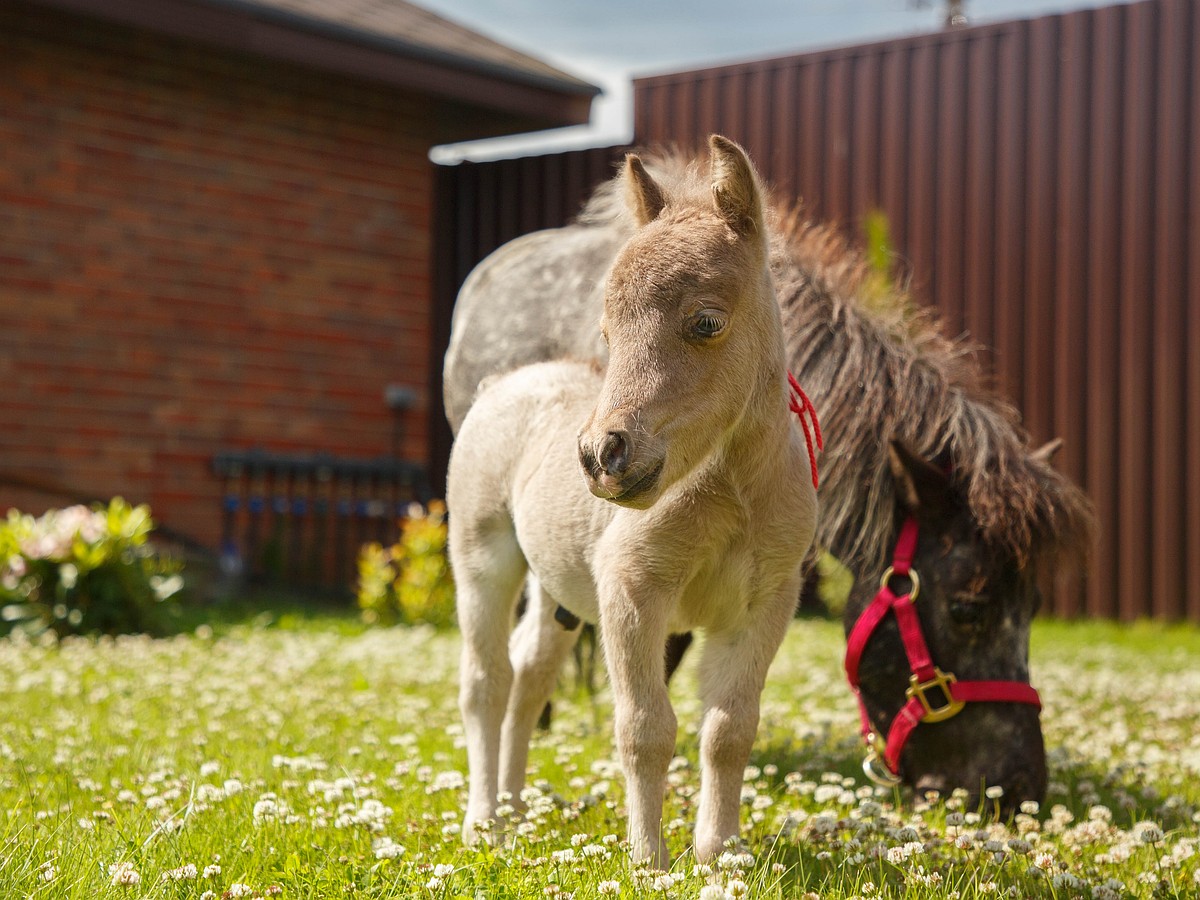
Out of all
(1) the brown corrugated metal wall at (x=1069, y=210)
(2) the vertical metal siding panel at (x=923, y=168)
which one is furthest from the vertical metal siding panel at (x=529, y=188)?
(2) the vertical metal siding panel at (x=923, y=168)

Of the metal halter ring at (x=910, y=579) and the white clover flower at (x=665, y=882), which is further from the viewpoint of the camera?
the metal halter ring at (x=910, y=579)

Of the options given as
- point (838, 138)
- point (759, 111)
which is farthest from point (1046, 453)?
point (759, 111)

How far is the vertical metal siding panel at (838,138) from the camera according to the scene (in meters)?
12.3

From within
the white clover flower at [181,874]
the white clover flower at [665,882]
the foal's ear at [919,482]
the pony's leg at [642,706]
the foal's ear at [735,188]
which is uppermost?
the foal's ear at [735,188]

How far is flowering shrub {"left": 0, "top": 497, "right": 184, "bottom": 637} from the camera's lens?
8797 mm

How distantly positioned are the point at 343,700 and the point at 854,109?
866cm

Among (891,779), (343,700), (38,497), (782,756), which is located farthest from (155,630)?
(891,779)

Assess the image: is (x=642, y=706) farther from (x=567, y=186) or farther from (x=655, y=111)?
(x=567, y=186)

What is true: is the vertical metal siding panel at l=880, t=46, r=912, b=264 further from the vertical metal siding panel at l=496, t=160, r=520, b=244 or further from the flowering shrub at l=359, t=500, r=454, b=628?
the flowering shrub at l=359, t=500, r=454, b=628

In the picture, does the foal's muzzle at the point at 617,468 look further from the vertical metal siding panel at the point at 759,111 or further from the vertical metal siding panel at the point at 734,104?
the vertical metal siding panel at the point at 734,104

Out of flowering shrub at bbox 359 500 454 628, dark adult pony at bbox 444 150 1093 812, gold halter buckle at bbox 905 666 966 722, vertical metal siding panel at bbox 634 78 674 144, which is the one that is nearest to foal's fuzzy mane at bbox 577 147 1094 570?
dark adult pony at bbox 444 150 1093 812

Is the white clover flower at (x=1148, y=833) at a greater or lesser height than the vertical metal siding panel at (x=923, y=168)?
lesser

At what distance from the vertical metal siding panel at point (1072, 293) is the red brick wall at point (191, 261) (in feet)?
22.2

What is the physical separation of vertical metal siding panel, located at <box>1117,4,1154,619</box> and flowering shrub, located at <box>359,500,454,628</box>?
248 inches
